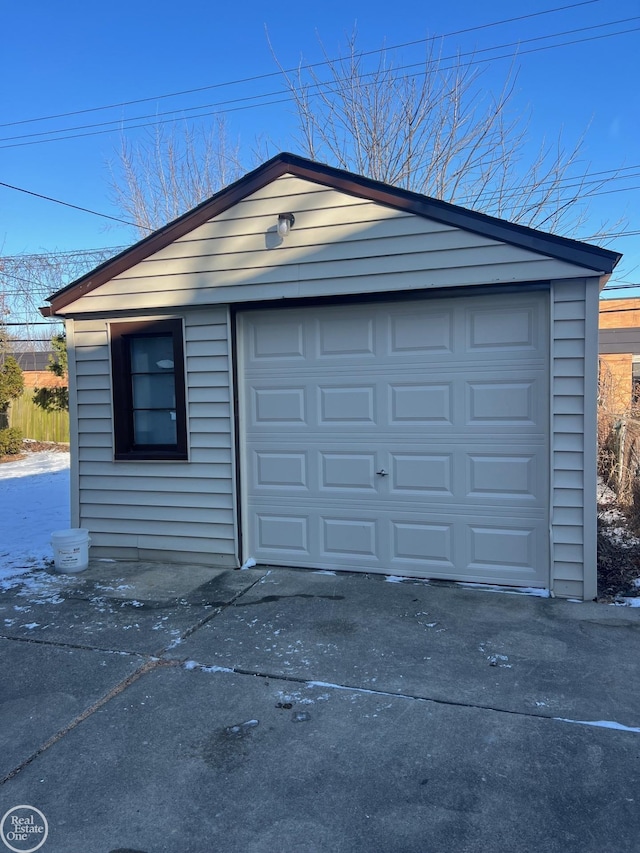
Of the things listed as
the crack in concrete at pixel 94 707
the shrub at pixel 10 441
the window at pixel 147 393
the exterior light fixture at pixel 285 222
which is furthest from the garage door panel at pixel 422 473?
the shrub at pixel 10 441

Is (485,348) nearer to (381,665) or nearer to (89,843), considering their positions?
(381,665)

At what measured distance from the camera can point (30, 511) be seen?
8.17m

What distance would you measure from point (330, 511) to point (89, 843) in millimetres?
3276

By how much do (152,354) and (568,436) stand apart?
12.4 feet

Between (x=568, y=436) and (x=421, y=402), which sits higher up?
(x=421, y=402)

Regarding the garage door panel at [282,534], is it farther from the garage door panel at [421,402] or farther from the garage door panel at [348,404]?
the garage door panel at [421,402]

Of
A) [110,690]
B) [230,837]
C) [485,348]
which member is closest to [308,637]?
[110,690]

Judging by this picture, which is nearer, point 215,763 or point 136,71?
point 215,763

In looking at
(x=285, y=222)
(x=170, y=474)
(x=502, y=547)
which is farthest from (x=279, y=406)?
(x=502, y=547)

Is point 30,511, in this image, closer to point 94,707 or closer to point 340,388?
point 340,388

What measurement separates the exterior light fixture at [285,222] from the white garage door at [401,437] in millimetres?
681

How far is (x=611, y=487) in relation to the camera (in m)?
7.50

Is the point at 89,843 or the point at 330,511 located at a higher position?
the point at 330,511

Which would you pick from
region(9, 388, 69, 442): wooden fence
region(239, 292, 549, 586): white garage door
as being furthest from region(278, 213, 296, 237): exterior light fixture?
region(9, 388, 69, 442): wooden fence
